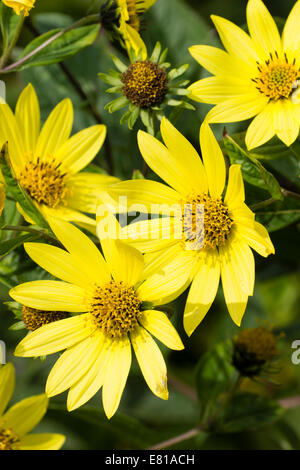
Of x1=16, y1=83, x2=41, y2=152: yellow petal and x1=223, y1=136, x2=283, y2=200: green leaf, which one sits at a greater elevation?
x1=16, y1=83, x2=41, y2=152: yellow petal

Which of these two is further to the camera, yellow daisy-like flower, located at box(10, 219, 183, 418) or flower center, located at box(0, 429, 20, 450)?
flower center, located at box(0, 429, 20, 450)

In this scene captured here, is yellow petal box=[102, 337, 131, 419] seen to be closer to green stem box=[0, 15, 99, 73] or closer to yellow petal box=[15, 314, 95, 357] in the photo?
yellow petal box=[15, 314, 95, 357]

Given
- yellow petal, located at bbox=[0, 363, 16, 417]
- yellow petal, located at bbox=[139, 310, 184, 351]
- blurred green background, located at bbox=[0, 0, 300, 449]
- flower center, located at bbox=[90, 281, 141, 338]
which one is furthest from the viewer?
blurred green background, located at bbox=[0, 0, 300, 449]

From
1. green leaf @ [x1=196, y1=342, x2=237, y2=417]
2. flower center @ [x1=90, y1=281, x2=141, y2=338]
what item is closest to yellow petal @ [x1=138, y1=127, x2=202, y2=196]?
flower center @ [x1=90, y1=281, x2=141, y2=338]

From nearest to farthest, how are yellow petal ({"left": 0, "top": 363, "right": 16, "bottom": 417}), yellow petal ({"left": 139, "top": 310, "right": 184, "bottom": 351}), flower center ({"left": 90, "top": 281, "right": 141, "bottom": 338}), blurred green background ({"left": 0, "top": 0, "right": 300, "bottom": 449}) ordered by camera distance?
yellow petal ({"left": 139, "top": 310, "right": 184, "bottom": 351})
flower center ({"left": 90, "top": 281, "right": 141, "bottom": 338})
yellow petal ({"left": 0, "top": 363, "right": 16, "bottom": 417})
blurred green background ({"left": 0, "top": 0, "right": 300, "bottom": 449})

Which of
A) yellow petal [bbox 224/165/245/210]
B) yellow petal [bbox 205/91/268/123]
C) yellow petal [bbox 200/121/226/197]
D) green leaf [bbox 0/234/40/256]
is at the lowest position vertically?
green leaf [bbox 0/234/40/256]

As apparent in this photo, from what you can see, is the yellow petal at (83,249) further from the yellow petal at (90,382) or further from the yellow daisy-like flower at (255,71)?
the yellow daisy-like flower at (255,71)

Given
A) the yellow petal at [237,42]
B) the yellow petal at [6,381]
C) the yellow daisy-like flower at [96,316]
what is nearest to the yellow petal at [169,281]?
the yellow daisy-like flower at [96,316]

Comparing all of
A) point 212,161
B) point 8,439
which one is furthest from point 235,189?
point 8,439
